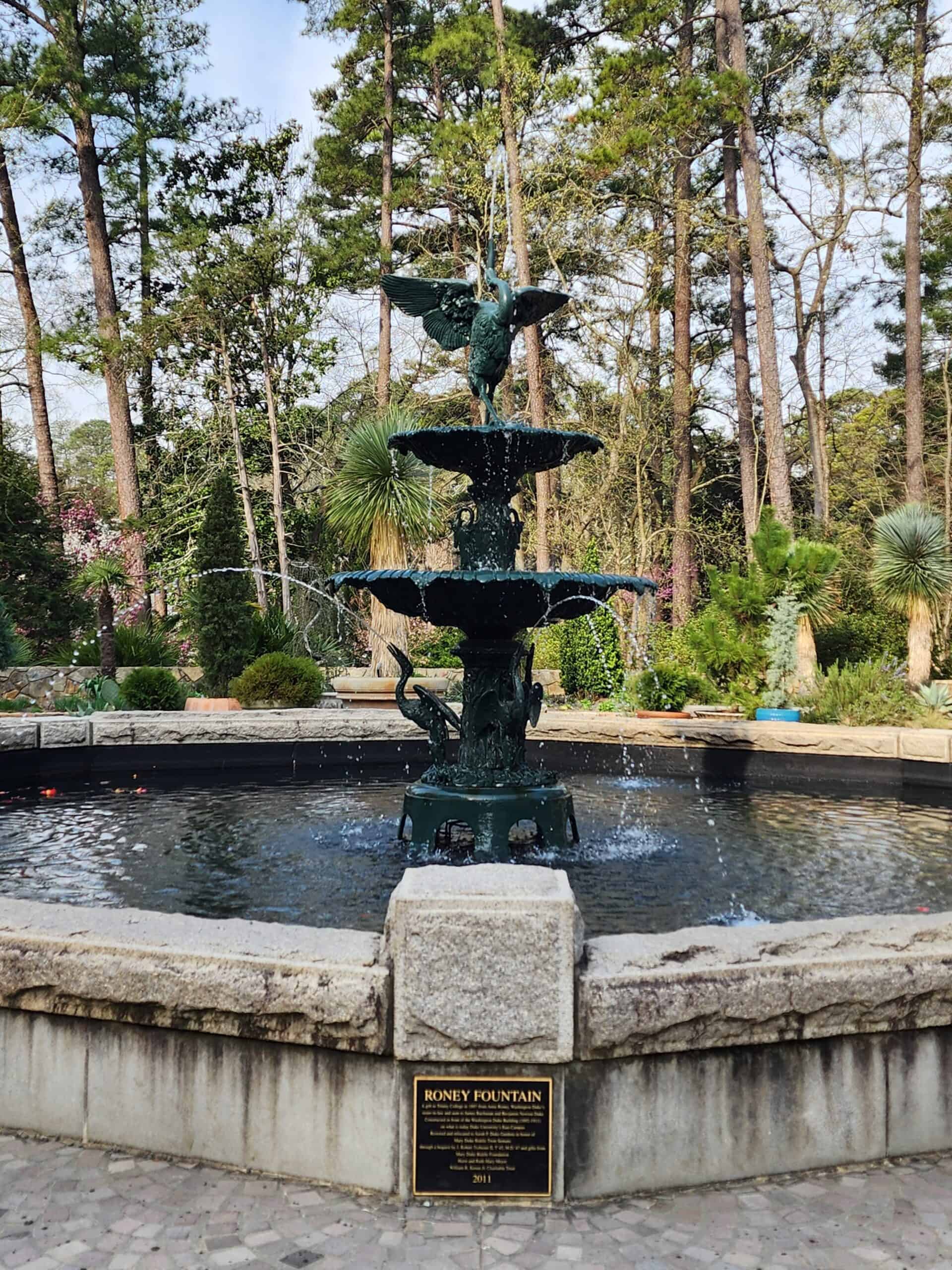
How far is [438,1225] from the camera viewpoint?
256 centimetres

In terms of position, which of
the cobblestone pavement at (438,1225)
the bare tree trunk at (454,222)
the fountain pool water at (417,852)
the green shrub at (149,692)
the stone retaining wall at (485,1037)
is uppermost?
the bare tree trunk at (454,222)

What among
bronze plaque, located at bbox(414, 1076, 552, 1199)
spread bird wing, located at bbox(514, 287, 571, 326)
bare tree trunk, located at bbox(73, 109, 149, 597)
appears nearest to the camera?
bronze plaque, located at bbox(414, 1076, 552, 1199)

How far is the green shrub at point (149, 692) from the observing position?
42.7 ft

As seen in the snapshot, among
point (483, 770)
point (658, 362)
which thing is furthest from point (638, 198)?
point (483, 770)

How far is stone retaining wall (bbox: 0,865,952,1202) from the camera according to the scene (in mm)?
2672

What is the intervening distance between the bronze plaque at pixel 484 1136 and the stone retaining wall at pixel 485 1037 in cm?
4

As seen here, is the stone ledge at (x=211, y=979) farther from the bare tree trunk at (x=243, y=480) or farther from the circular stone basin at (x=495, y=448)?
the bare tree trunk at (x=243, y=480)

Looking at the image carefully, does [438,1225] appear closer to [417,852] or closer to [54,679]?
[417,852]

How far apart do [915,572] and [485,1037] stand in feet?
48.1

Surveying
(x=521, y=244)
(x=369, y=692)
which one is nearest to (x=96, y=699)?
(x=369, y=692)

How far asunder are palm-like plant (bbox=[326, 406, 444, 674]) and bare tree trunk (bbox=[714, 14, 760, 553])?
27.7 ft

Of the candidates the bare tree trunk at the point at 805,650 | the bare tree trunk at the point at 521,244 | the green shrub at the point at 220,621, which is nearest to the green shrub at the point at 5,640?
the green shrub at the point at 220,621

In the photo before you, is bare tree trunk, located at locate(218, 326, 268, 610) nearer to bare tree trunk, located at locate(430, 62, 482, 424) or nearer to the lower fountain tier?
bare tree trunk, located at locate(430, 62, 482, 424)

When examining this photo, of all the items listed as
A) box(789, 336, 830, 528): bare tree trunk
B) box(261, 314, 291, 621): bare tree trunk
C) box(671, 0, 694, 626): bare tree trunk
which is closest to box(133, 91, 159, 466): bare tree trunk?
box(261, 314, 291, 621): bare tree trunk
